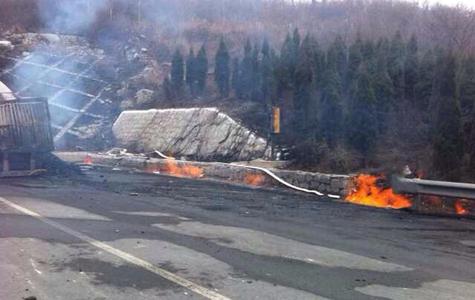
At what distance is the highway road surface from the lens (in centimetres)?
526

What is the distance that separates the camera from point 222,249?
6918 millimetres

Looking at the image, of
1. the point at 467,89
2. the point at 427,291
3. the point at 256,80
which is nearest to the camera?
the point at 427,291

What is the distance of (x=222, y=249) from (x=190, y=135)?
47.9 ft

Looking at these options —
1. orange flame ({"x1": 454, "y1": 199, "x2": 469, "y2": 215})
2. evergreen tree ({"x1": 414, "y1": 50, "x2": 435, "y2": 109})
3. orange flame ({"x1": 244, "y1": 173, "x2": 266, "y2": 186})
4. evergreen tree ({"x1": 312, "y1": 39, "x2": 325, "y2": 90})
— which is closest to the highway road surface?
orange flame ({"x1": 454, "y1": 199, "x2": 469, "y2": 215})

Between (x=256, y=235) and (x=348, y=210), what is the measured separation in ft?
11.3

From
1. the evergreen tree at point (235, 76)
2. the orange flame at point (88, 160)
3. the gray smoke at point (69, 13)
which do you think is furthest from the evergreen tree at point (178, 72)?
the gray smoke at point (69, 13)

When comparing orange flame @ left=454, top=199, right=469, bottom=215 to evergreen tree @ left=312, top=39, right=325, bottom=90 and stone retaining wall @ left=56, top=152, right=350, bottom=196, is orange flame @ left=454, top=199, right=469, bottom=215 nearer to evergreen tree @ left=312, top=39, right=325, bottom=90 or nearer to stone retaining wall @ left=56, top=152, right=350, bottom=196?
stone retaining wall @ left=56, top=152, right=350, bottom=196

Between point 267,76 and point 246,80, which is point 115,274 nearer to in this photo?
point 267,76

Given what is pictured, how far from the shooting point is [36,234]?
745 cm

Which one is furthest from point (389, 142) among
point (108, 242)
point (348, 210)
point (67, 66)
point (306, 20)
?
point (306, 20)

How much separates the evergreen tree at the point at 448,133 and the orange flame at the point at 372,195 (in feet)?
4.79

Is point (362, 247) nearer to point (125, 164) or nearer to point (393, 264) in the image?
point (393, 264)

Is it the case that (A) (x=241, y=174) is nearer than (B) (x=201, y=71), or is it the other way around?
(A) (x=241, y=174)

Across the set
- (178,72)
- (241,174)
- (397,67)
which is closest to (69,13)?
(178,72)
